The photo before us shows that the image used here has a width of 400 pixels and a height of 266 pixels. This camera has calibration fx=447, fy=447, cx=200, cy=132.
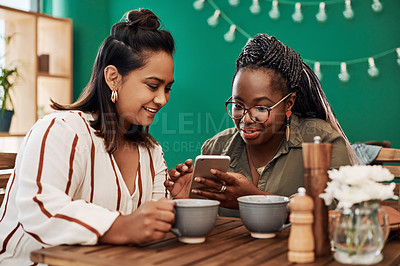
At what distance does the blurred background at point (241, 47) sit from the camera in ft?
10.8

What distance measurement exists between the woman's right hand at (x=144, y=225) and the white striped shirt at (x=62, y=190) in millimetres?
27

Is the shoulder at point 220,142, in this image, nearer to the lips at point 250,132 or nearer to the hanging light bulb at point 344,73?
the lips at point 250,132

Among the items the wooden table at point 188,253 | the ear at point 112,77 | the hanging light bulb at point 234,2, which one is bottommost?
the wooden table at point 188,253

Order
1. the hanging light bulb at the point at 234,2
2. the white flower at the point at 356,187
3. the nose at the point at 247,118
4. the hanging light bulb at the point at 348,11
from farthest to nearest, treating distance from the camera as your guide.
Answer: the hanging light bulb at the point at 234,2 < the hanging light bulb at the point at 348,11 < the nose at the point at 247,118 < the white flower at the point at 356,187

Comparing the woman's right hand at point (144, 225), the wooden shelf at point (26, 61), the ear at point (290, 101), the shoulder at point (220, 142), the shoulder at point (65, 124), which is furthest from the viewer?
the wooden shelf at point (26, 61)

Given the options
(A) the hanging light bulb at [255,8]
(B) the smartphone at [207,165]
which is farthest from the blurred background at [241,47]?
(B) the smartphone at [207,165]

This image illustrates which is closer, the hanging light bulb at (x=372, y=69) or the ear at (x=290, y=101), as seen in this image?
the ear at (x=290, y=101)

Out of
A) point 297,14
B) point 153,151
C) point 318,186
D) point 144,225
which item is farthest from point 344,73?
point 144,225

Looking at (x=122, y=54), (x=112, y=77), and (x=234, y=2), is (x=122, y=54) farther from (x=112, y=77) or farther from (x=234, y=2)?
(x=234, y=2)

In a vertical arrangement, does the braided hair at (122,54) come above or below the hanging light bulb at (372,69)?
below

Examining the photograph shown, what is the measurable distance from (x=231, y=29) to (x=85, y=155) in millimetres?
2834

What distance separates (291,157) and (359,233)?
36.9 inches

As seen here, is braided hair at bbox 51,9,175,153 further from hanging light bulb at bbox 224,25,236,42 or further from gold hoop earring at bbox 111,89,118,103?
hanging light bulb at bbox 224,25,236,42

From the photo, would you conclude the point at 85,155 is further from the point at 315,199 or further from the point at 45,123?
the point at 315,199
